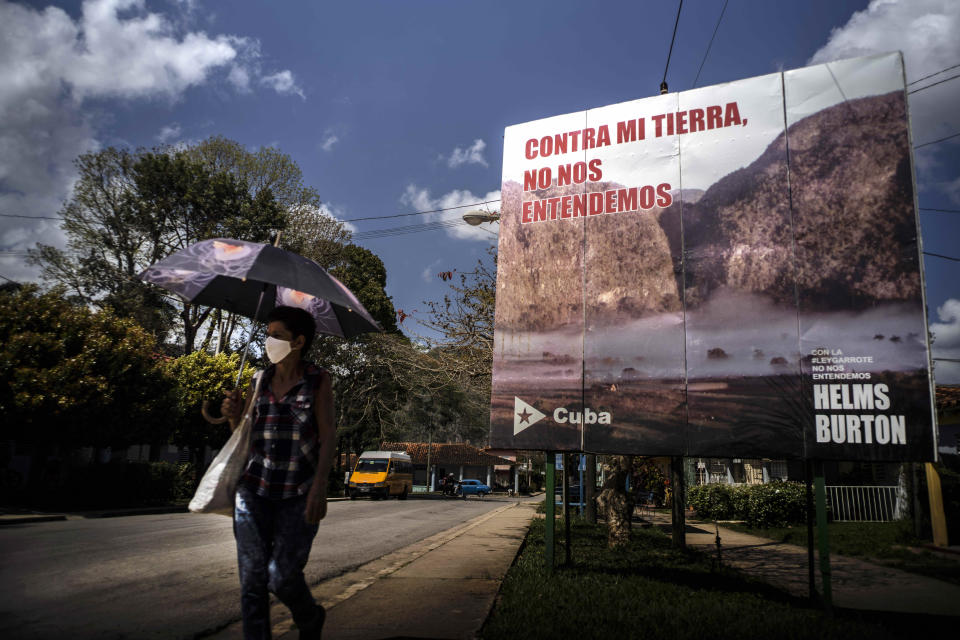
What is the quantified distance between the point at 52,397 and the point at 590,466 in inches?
502

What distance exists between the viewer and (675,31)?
32.2 ft

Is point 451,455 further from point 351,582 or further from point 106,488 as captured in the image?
point 351,582

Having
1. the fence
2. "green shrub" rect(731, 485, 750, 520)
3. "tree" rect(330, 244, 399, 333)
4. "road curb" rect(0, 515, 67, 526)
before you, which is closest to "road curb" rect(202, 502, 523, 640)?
"road curb" rect(0, 515, 67, 526)

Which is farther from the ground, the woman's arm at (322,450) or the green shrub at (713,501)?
the woman's arm at (322,450)

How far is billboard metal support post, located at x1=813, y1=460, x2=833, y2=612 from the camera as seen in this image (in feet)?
17.3

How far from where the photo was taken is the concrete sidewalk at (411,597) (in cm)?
428

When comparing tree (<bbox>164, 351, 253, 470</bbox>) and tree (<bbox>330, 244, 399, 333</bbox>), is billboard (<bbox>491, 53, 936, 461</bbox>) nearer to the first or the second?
tree (<bbox>164, 351, 253, 470</bbox>)

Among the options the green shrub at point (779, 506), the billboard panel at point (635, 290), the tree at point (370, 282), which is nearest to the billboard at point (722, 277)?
the billboard panel at point (635, 290)

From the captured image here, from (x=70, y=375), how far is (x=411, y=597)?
44.1 feet

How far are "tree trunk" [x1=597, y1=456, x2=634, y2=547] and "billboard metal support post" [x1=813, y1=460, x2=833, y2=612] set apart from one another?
17.1 feet

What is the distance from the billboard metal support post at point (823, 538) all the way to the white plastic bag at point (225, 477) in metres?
→ 4.52

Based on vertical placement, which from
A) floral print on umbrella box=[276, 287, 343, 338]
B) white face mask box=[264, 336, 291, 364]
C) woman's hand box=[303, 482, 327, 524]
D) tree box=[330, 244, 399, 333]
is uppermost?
tree box=[330, 244, 399, 333]

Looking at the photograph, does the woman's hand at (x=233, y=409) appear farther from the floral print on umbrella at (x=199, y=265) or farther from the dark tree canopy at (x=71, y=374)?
the dark tree canopy at (x=71, y=374)

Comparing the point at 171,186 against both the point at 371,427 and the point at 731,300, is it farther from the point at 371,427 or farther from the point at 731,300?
the point at 731,300
